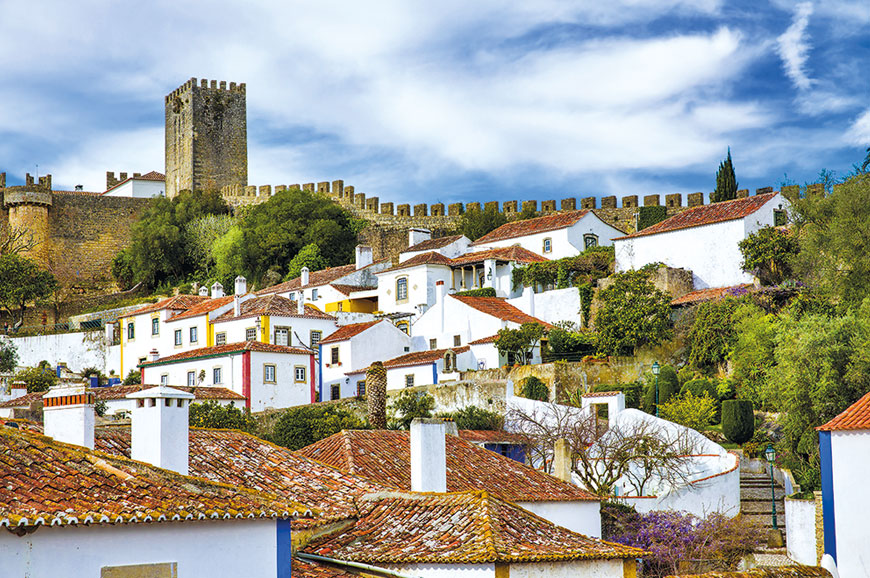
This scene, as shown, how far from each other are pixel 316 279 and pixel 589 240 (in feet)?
47.0

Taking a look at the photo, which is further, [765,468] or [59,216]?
[59,216]

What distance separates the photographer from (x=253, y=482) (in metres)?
16.3

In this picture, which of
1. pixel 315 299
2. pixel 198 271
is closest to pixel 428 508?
pixel 315 299

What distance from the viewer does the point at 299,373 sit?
1981 inches

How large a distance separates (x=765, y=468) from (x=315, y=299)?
30.8m

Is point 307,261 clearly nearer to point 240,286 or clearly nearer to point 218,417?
point 240,286

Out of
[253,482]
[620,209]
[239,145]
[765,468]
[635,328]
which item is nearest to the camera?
[253,482]

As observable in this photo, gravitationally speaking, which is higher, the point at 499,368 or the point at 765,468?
the point at 499,368

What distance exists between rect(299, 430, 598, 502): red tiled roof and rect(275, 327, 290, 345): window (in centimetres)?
2813

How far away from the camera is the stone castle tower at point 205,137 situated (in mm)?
85938

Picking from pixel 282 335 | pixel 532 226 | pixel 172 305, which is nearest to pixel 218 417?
pixel 282 335

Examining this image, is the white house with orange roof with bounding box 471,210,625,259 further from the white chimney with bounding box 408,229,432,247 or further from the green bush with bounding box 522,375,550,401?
the green bush with bounding box 522,375,550,401

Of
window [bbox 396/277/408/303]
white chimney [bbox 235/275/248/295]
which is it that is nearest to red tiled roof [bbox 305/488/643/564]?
window [bbox 396/277/408/303]

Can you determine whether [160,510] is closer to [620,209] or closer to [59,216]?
[620,209]
